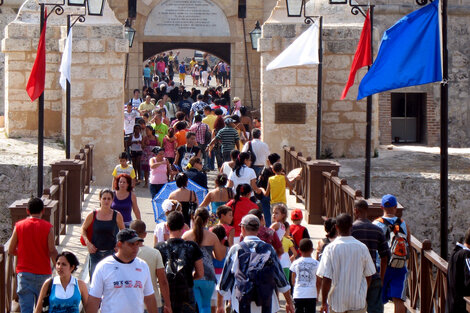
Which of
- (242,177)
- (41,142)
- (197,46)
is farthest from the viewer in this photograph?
(197,46)

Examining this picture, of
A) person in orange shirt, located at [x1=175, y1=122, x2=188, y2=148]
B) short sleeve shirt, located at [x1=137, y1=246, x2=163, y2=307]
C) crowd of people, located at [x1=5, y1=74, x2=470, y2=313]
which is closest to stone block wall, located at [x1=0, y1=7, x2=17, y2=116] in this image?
person in orange shirt, located at [x1=175, y1=122, x2=188, y2=148]

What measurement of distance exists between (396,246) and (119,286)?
3.20m

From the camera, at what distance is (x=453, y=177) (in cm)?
1741

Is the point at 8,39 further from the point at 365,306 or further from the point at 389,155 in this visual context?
the point at 365,306

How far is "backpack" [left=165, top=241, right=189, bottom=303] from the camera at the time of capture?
823cm

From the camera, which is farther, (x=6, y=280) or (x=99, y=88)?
(x=99, y=88)

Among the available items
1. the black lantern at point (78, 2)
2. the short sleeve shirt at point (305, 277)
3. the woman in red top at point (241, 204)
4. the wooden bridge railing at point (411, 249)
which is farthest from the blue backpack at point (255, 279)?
the black lantern at point (78, 2)

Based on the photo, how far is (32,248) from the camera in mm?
9016

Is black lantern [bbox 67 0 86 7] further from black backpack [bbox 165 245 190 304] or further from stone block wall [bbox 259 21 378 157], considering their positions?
black backpack [bbox 165 245 190 304]

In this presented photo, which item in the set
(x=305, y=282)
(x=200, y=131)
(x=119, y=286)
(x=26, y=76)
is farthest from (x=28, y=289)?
(x=26, y=76)

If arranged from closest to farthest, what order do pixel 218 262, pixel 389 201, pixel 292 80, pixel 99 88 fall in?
pixel 218 262, pixel 389 201, pixel 99 88, pixel 292 80

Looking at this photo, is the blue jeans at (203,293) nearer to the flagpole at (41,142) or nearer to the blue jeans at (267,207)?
the blue jeans at (267,207)

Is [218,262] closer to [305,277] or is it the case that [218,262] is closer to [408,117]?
[305,277]

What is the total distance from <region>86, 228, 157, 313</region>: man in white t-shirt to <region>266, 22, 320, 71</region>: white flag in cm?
928
